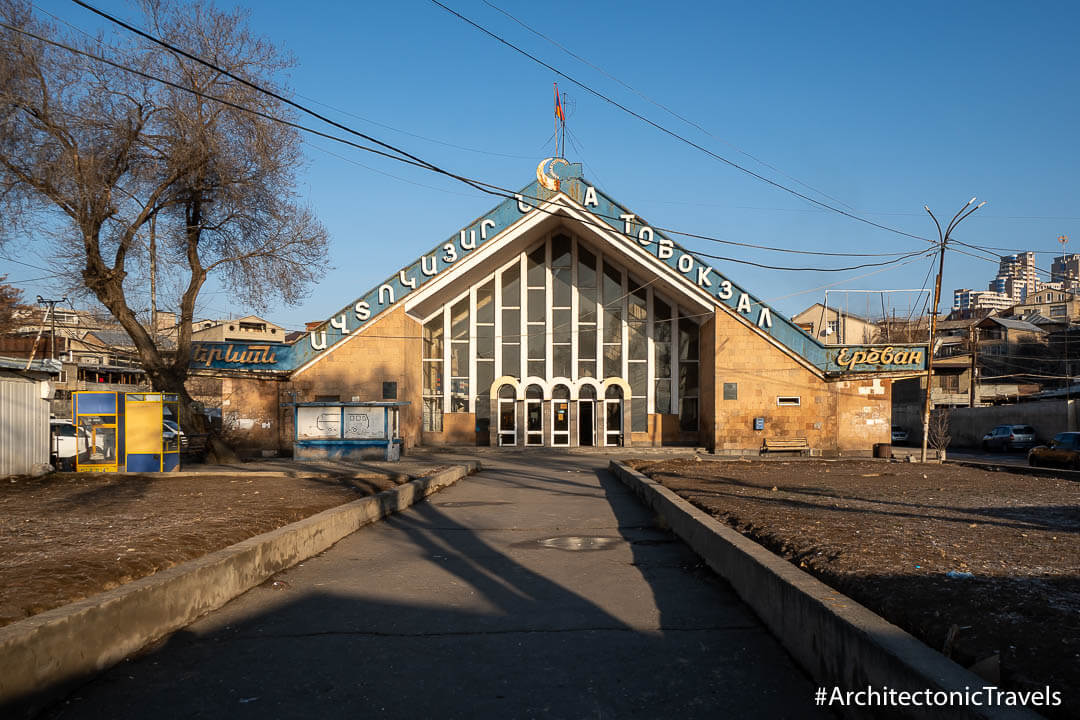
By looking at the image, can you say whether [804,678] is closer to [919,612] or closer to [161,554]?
[919,612]

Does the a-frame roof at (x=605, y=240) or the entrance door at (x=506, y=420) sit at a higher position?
the a-frame roof at (x=605, y=240)

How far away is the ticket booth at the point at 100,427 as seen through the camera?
18109 millimetres

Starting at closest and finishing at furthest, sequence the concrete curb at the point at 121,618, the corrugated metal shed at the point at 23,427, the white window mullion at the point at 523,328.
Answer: the concrete curb at the point at 121,618 < the corrugated metal shed at the point at 23,427 < the white window mullion at the point at 523,328

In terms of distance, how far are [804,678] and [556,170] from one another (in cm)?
3121

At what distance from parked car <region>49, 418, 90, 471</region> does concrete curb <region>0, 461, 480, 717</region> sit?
1154 centimetres

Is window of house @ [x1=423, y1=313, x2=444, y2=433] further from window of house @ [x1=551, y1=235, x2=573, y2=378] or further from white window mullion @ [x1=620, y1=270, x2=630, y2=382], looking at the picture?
white window mullion @ [x1=620, y1=270, x2=630, y2=382]

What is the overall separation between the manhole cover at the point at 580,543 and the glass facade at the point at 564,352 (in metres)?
26.2

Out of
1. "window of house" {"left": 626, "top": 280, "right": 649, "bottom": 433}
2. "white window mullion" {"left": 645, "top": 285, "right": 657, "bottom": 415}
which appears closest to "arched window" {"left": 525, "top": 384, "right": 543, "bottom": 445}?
"window of house" {"left": 626, "top": 280, "right": 649, "bottom": 433}

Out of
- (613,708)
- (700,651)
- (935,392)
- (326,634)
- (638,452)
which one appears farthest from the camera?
(935,392)

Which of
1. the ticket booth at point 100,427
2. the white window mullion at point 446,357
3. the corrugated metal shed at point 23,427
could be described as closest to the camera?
the corrugated metal shed at point 23,427

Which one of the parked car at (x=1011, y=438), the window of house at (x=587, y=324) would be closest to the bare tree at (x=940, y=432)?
the parked car at (x=1011, y=438)

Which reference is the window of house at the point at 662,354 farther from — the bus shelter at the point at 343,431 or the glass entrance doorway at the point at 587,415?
the bus shelter at the point at 343,431

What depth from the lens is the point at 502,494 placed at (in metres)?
17.9

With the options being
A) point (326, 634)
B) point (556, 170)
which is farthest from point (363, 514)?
point (556, 170)
